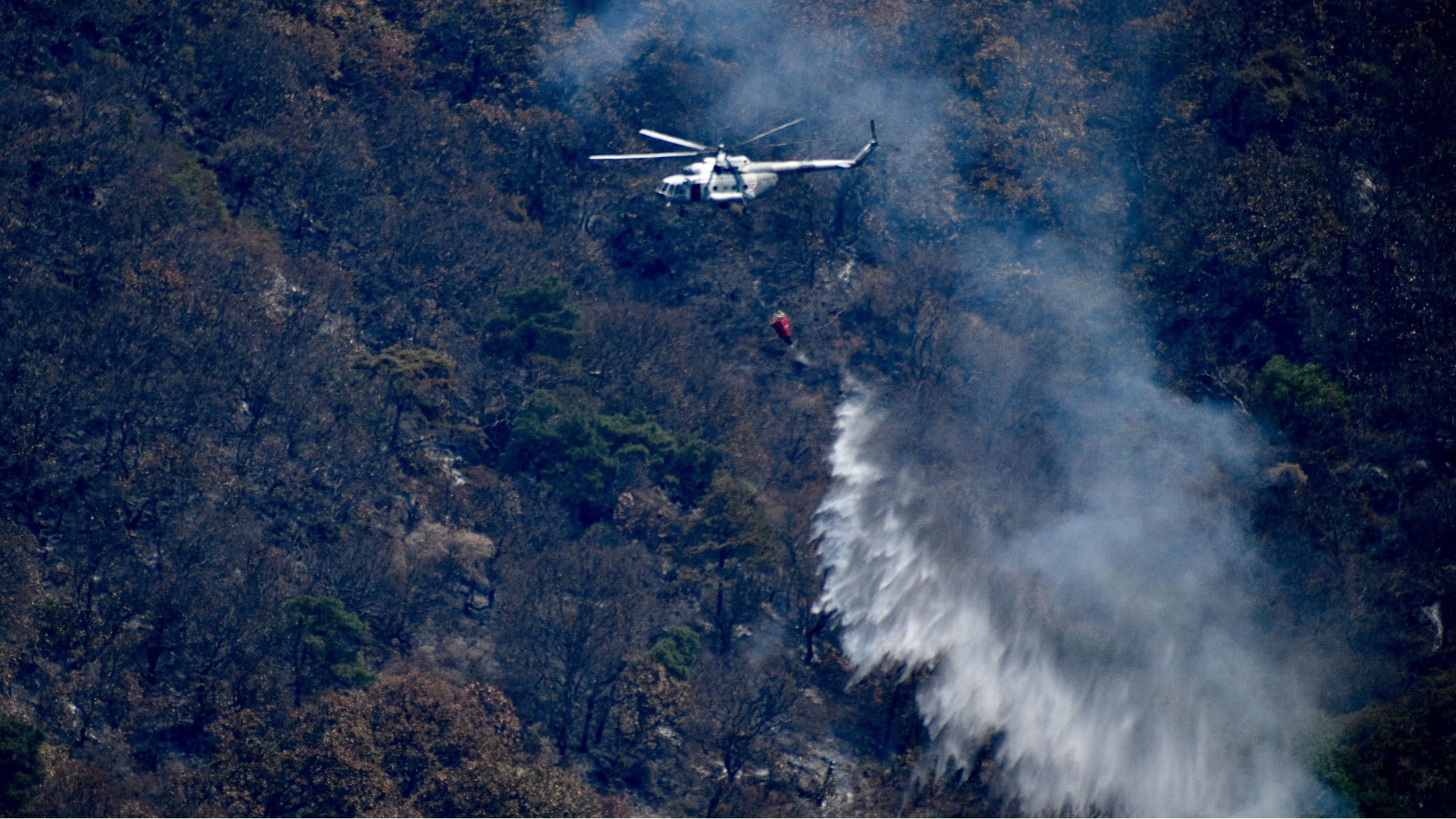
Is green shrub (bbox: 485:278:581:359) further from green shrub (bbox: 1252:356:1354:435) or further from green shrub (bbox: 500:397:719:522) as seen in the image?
green shrub (bbox: 1252:356:1354:435)

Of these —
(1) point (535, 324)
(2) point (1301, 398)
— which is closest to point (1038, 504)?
(2) point (1301, 398)

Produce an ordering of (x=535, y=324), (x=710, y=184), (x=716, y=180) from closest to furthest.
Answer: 1. (x=710, y=184)
2. (x=716, y=180)
3. (x=535, y=324)

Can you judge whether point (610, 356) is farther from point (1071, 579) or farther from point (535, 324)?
point (1071, 579)

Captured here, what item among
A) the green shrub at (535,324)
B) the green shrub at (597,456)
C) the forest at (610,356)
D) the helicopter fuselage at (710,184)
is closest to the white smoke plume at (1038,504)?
the forest at (610,356)

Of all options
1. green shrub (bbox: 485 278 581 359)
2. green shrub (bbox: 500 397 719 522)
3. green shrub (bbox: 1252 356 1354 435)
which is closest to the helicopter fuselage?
green shrub (bbox: 500 397 719 522)

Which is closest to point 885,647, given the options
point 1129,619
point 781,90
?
point 1129,619

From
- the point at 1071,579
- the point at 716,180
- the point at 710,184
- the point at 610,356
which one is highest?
the point at 716,180
